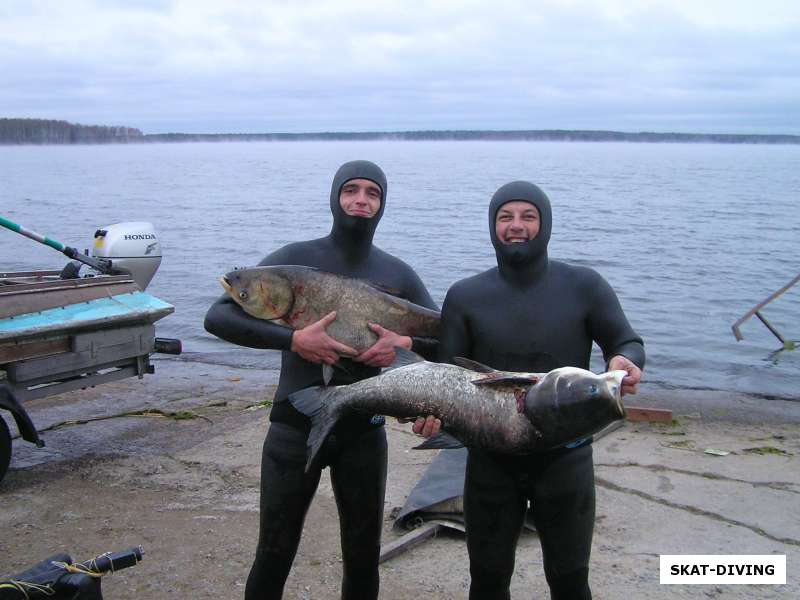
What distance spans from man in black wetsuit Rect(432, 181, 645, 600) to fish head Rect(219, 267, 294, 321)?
0.84 m

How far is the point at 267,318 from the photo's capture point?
432cm

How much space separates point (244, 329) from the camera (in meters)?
4.23

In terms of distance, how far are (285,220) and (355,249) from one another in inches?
1415

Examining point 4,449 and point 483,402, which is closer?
point 483,402

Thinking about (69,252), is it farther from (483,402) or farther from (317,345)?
(483,402)

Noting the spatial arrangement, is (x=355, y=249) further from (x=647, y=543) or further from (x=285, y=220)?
(x=285, y=220)

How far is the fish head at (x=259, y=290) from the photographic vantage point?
4262mm

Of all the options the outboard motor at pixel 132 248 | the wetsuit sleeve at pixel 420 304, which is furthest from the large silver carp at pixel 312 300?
the outboard motor at pixel 132 248

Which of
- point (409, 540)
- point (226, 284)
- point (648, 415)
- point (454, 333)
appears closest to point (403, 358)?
point (454, 333)

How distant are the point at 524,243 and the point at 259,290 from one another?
1354 millimetres

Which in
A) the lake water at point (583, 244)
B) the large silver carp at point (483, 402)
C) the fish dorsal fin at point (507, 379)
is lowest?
the lake water at point (583, 244)

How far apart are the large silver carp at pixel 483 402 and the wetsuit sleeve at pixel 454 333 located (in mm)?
140

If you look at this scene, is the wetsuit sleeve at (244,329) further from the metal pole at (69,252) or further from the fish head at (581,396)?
the metal pole at (69,252)


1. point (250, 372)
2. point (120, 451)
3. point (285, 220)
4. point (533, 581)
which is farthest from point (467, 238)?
point (533, 581)
